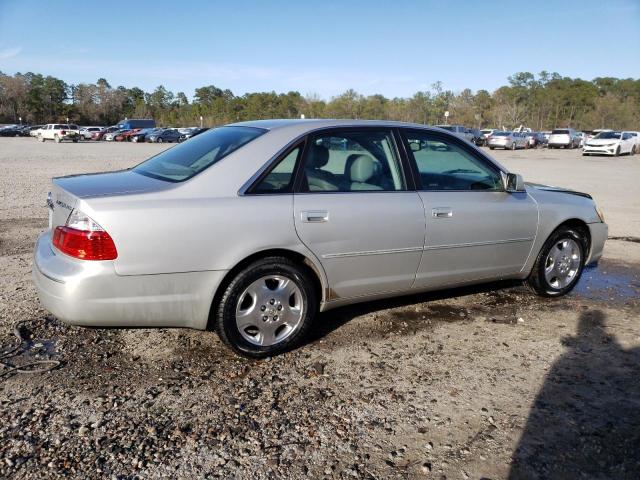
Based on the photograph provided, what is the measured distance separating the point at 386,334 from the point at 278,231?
4.31ft

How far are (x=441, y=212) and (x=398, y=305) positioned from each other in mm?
1082

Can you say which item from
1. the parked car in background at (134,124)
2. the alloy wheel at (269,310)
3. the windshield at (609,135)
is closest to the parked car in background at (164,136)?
the parked car in background at (134,124)

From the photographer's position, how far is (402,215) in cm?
402

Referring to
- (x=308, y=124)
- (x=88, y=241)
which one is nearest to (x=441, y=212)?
(x=308, y=124)

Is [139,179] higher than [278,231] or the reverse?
higher

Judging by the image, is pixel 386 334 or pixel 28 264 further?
pixel 28 264

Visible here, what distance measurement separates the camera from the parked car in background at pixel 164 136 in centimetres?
5153

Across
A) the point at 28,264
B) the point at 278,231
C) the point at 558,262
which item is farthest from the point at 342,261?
the point at 28,264

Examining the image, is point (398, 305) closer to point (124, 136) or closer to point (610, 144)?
Result: point (610, 144)

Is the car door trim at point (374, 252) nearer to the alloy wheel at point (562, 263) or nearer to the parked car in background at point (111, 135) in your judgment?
the alloy wheel at point (562, 263)

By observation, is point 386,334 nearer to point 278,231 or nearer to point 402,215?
point 402,215

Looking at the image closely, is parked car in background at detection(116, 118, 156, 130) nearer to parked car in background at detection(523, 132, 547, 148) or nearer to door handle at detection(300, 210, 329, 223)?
parked car in background at detection(523, 132, 547, 148)

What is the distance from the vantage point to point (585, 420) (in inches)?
119

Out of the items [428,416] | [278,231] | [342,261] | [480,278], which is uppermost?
[278,231]
